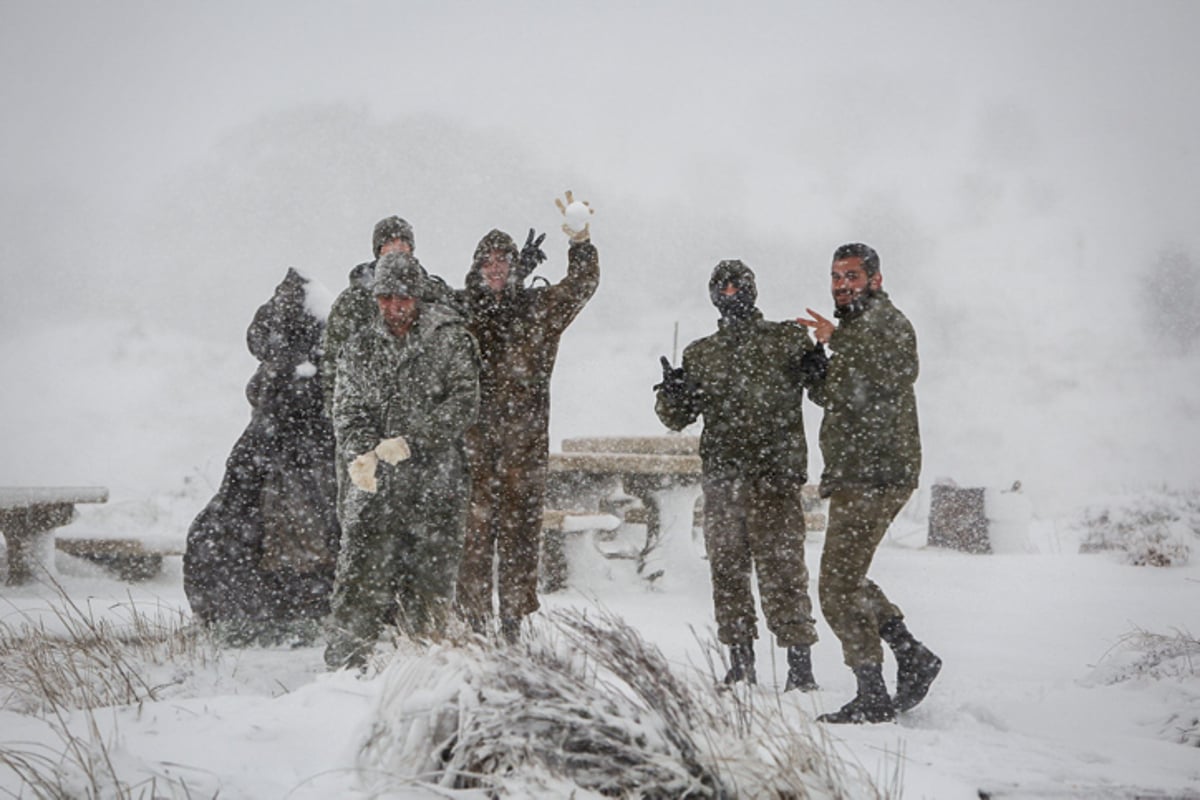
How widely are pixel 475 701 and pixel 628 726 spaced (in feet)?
1.05

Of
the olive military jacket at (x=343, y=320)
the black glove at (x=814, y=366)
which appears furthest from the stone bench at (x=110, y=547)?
the black glove at (x=814, y=366)

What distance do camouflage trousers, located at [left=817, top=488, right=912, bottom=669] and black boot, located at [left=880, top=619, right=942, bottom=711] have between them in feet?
0.37

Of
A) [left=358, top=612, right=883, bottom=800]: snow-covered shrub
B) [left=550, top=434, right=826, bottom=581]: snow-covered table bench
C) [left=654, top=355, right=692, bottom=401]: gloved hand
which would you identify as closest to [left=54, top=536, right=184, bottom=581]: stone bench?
[left=550, top=434, right=826, bottom=581]: snow-covered table bench

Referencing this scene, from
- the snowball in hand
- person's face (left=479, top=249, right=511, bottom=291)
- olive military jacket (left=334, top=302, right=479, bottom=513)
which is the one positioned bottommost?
olive military jacket (left=334, top=302, right=479, bottom=513)

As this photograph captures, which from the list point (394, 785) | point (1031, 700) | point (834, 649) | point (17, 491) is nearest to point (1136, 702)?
point (1031, 700)

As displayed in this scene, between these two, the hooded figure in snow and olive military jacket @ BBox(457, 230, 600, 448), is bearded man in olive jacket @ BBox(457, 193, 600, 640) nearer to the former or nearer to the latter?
olive military jacket @ BBox(457, 230, 600, 448)

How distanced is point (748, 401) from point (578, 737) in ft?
7.37

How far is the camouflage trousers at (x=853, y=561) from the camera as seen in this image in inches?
116

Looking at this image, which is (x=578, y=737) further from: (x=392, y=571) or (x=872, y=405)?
(x=872, y=405)

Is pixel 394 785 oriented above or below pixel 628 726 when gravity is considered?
below

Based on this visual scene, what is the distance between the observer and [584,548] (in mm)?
5879

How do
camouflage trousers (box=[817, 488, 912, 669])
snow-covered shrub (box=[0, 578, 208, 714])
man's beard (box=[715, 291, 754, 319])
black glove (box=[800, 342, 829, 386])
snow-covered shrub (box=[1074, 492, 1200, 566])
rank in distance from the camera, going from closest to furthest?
snow-covered shrub (box=[0, 578, 208, 714])
camouflage trousers (box=[817, 488, 912, 669])
black glove (box=[800, 342, 829, 386])
man's beard (box=[715, 291, 754, 319])
snow-covered shrub (box=[1074, 492, 1200, 566])

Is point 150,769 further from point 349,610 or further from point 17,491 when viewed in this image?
point 17,491

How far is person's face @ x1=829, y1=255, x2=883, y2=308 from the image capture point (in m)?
3.18
